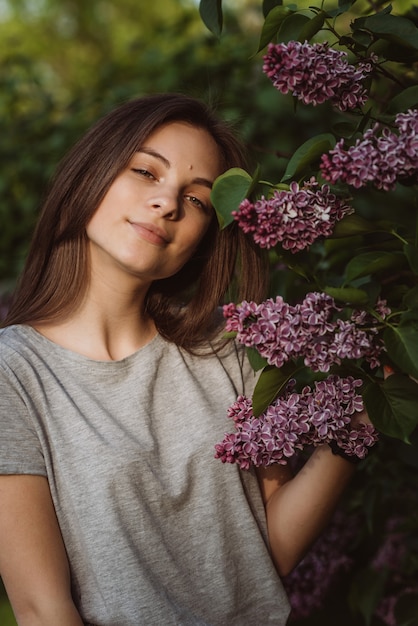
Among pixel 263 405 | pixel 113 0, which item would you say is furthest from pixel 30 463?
pixel 113 0

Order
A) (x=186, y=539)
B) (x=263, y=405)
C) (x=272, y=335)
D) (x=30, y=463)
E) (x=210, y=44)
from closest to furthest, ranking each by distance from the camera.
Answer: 1. (x=272, y=335)
2. (x=263, y=405)
3. (x=30, y=463)
4. (x=186, y=539)
5. (x=210, y=44)

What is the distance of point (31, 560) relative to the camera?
1.60 metres

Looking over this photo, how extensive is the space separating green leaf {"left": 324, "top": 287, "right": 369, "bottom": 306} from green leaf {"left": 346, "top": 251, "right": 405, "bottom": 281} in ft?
0.20

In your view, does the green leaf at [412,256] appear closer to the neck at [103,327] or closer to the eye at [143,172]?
the eye at [143,172]

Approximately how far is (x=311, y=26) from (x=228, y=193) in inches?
10.3

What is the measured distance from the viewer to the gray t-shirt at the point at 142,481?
166cm

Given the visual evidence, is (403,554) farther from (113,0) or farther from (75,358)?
(113,0)

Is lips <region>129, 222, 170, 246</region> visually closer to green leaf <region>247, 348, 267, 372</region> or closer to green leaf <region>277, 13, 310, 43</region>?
green leaf <region>247, 348, 267, 372</region>

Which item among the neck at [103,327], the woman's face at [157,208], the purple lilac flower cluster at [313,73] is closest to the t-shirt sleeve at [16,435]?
the neck at [103,327]

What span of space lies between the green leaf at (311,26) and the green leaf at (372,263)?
326 mm

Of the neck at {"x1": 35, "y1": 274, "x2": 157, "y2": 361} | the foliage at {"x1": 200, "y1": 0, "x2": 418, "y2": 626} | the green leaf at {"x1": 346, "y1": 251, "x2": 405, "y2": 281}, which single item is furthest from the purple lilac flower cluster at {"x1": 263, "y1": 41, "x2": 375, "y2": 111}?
the neck at {"x1": 35, "y1": 274, "x2": 157, "y2": 361}

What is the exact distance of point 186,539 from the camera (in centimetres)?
177

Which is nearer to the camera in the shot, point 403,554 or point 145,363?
point 145,363

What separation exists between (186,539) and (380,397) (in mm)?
676
